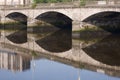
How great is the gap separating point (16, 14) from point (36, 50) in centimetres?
2728

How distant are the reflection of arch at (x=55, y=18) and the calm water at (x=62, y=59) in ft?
23.0

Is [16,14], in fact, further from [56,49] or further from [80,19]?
[56,49]

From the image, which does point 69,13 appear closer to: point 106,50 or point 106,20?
point 106,20

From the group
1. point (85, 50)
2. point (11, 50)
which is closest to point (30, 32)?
point (11, 50)

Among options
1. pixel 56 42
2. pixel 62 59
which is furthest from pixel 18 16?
pixel 62 59

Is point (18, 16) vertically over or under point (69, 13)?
under

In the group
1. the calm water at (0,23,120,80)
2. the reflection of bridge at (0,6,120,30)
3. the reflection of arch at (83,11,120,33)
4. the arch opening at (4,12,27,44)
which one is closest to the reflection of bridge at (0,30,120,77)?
the calm water at (0,23,120,80)

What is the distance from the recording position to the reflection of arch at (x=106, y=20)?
47469 millimetres

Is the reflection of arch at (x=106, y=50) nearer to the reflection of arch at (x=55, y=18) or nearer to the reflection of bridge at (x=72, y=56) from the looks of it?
the reflection of bridge at (x=72, y=56)

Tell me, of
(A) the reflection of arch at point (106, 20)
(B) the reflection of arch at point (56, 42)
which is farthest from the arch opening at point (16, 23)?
(A) the reflection of arch at point (106, 20)

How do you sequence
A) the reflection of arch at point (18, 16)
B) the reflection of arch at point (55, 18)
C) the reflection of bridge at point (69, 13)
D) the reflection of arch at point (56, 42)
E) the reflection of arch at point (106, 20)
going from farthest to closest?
the reflection of arch at point (18, 16) < the reflection of arch at point (55, 18) < the reflection of arch at point (106, 20) < the reflection of bridge at point (69, 13) < the reflection of arch at point (56, 42)

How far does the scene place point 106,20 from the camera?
160 ft

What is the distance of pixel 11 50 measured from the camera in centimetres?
4003

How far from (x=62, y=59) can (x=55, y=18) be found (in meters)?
26.2
